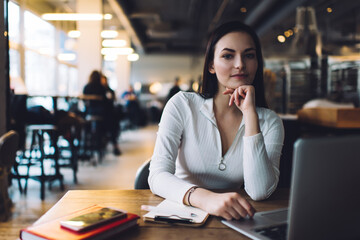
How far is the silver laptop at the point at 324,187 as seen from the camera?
1.97ft

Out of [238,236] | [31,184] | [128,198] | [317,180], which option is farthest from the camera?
[31,184]

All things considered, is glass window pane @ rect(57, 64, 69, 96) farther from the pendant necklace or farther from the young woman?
the pendant necklace

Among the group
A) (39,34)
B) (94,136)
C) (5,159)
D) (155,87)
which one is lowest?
(94,136)

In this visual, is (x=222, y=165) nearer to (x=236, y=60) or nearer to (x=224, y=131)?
(x=224, y=131)

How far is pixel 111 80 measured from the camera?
1584 centimetres

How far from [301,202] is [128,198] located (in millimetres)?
626

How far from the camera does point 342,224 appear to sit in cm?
65

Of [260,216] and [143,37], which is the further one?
[143,37]

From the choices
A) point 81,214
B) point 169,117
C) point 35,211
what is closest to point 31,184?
point 35,211

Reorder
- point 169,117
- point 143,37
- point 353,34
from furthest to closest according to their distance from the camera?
point 143,37 → point 353,34 → point 169,117

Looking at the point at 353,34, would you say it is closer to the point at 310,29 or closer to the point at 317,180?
the point at 310,29

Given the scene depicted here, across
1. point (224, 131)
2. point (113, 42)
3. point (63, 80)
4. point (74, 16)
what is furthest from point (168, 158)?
point (63, 80)

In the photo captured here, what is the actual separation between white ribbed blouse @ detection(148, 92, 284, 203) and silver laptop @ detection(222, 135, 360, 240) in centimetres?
57

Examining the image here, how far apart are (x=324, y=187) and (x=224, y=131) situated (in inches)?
34.4
